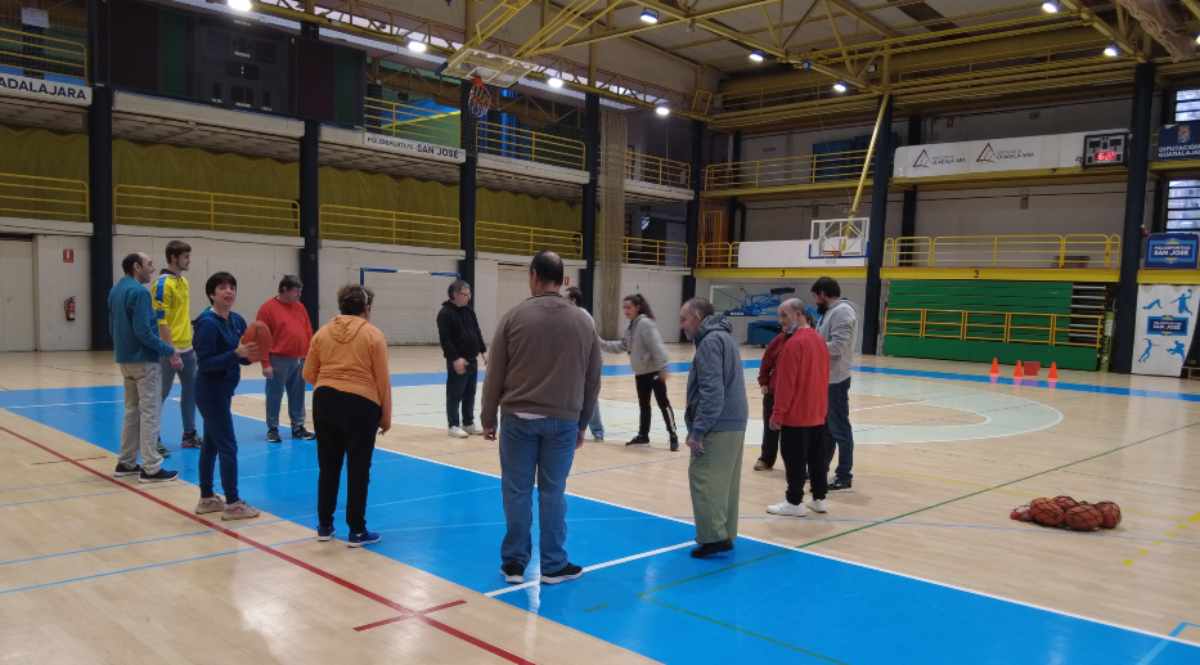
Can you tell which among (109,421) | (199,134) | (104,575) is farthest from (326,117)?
(104,575)

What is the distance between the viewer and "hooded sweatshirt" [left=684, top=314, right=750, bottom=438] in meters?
4.77

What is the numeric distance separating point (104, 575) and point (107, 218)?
55.9ft

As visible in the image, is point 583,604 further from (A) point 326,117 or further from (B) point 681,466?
(A) point 326,117

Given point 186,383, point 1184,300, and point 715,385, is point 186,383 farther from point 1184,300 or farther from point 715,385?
point 1184,300

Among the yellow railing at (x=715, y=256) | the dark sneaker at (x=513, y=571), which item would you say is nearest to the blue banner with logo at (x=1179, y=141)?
the yellow railing at (x=715, y=256)

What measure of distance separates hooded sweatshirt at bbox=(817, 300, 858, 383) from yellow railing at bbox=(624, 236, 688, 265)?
23.2 metres

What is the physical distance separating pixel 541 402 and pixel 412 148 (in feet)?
66.5

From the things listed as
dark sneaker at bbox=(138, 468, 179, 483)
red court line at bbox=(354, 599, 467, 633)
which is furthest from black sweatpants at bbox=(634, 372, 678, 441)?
red court line at bbox=(354, 599, 467, 633)

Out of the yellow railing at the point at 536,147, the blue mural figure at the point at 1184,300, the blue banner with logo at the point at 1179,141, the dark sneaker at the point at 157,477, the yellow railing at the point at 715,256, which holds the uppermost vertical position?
the yellow railing at the point at 536,147

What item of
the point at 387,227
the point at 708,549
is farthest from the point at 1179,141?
the point at 387,227

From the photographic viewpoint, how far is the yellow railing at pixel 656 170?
29.8 meters

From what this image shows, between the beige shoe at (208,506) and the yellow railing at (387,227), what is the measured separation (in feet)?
60.9

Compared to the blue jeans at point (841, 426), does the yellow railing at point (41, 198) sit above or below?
above

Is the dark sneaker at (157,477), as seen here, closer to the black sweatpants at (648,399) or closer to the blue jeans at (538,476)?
the blue jeans at (538,476)
